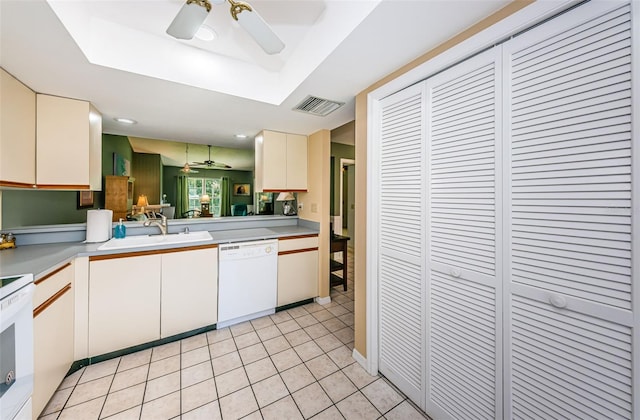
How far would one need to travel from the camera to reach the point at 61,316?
1.59 metres

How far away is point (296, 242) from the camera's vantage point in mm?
2826

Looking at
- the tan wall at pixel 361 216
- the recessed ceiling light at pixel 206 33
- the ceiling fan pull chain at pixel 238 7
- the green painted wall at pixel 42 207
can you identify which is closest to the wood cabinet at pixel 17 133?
the green painted wall at pixel 42 207

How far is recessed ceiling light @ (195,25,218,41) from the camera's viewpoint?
5.03 ft

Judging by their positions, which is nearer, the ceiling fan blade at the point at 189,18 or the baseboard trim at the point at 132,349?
the ceiling fan blade at the point at 189,18

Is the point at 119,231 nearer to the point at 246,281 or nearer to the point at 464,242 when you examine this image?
the point at 246,281

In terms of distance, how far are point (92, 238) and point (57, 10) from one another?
1.76 meters

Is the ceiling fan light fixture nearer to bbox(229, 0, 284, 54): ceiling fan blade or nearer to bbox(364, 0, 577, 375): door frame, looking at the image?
bbox(229, 0, 284, 54): ceiling fan blade

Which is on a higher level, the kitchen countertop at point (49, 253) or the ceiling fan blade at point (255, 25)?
the ceiling fan blade at point (255, 25)

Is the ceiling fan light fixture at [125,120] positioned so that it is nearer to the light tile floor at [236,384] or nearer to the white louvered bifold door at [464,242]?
the light tile floor at [236,384]

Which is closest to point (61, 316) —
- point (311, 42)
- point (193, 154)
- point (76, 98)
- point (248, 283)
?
point (248, 283)

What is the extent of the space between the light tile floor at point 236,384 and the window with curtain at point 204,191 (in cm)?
379

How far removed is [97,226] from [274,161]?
1.81 m

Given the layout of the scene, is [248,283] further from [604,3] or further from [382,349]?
[604,3]

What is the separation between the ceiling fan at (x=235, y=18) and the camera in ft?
3.38
